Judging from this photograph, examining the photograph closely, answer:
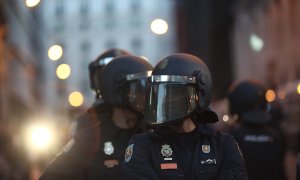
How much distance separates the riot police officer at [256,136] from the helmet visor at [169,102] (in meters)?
2.66

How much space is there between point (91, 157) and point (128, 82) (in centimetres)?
66

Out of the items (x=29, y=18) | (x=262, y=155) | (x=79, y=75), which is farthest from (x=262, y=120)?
(x=79, y=75)

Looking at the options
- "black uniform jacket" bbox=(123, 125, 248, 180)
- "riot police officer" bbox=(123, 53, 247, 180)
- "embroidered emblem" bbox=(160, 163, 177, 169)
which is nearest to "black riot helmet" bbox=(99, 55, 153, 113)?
"riot police officer" bbox=(123, 53, 247, 180)

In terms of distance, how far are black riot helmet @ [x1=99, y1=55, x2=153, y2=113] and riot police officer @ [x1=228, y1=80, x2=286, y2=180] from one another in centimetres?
156

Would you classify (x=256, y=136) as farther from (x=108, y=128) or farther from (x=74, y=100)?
(x=74, y=100)

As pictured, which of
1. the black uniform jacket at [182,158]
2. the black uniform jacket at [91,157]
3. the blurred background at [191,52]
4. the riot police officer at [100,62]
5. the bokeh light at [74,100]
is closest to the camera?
the black uniform jacket at [182,158]

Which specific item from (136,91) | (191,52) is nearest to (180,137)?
(136,91)

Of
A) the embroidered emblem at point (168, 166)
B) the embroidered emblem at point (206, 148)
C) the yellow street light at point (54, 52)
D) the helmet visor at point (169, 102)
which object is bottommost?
the yellow street light at point (54, 52)

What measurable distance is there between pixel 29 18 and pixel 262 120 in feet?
143

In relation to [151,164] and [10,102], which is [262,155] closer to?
[151,164]

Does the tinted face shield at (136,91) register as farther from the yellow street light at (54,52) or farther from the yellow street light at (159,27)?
the yellow street light at (54,52)

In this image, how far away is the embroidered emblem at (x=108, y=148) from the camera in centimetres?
583

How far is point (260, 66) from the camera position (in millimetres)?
30875

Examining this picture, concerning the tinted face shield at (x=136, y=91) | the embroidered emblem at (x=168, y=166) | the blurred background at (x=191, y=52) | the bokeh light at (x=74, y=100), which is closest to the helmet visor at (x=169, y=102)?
the embroidered emblem at (x=168, y=166)
